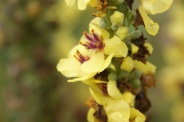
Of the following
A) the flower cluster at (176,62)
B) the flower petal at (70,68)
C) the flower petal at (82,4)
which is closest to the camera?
the flower petal at (82,4)

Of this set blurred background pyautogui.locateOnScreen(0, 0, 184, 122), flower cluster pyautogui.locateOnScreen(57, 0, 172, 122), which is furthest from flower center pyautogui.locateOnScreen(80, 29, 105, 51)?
blurred background pyautogui.locateOnScreen(0, 0, 184, 122)

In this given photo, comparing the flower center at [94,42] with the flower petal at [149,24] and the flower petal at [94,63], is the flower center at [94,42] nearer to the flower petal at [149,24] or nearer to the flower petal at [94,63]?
the flower petal at [94,63]

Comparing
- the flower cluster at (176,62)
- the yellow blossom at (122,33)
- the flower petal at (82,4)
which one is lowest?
the flower cluster at (176,62)

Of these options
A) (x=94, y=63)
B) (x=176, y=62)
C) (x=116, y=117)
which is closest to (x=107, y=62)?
(x=94, y=63)

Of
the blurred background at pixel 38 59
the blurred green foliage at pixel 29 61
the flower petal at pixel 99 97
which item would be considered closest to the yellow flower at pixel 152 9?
the flower petal at pixel 99 97

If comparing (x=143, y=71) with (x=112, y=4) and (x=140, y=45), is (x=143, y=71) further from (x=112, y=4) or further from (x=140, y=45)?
(x=112, y=4)

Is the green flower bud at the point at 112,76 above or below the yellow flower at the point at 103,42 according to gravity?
below

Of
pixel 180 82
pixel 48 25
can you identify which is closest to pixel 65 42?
pixel 48 25
